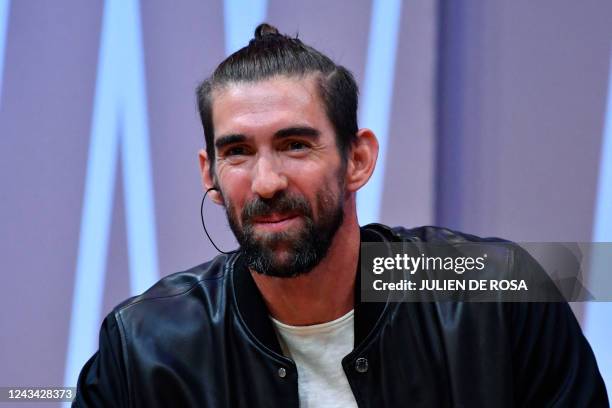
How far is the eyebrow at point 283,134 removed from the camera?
4.76 ft

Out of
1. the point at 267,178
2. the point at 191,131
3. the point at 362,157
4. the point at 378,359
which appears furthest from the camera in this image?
the point at 191,131

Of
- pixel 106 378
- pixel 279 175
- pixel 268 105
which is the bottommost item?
pixel 106 378

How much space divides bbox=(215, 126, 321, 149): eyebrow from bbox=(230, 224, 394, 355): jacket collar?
0.27 meters

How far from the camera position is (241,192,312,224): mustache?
1.41 meters

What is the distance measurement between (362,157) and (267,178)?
0.29m

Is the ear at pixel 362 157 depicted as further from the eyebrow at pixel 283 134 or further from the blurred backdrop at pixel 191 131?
the blurred backdrop at pixel 191 131

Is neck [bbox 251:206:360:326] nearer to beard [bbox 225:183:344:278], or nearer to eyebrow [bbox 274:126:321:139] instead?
beard [bbox 225:183:344:278]

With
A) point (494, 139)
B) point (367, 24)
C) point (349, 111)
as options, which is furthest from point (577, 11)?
point (349, 111)

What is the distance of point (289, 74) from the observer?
153 centimetres

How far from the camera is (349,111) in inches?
62.9

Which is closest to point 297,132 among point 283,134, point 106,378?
point 283,134

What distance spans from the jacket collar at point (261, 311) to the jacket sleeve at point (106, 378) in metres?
0.24

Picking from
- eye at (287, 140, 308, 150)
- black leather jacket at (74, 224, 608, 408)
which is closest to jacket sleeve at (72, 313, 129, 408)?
black leather jacket at (74, 224, 608, 408)

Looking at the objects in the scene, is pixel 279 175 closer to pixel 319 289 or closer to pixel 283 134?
pixel 283 134
